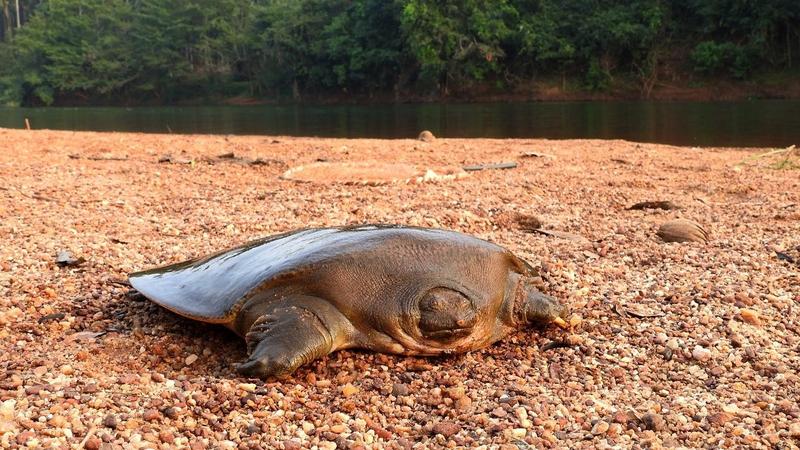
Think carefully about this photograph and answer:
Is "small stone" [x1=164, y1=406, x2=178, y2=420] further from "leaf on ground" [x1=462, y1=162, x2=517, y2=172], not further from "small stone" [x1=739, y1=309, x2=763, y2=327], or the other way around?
"leaf on ground" [x1=462, y1=162, x2=517, y2=172]

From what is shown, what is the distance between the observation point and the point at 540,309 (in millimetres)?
3016

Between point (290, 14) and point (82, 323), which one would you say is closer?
point (82, 323)

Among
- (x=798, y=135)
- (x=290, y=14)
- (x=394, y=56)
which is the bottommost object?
(x=798, y=135)

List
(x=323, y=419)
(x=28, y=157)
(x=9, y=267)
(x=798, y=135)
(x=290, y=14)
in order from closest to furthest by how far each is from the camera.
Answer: (x=323, y=419) → (x=9, y=267) → (x=28, y=157) → (x=798, y=135) → (x=290, y=14)

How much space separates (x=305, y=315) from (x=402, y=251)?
1.53 ft

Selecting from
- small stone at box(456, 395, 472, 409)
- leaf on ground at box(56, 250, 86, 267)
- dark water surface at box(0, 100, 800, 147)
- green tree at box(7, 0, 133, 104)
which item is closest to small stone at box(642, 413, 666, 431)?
small stone at box(456, 395, 472, 409)

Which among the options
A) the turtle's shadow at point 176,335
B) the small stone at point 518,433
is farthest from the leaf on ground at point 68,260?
the small stone at point 518,433

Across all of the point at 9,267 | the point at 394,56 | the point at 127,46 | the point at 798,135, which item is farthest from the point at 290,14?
the point at 9,267

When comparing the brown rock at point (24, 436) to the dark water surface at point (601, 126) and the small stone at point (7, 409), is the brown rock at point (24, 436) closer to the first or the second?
the small stone at point (7, 409)

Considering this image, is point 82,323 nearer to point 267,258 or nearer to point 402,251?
point 267,258

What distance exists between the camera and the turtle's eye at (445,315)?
2.68 m

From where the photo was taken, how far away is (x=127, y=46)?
5359 cm

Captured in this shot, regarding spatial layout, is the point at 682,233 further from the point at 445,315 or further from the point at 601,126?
the point at 601,126

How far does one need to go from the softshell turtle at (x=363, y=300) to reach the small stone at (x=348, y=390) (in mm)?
149
